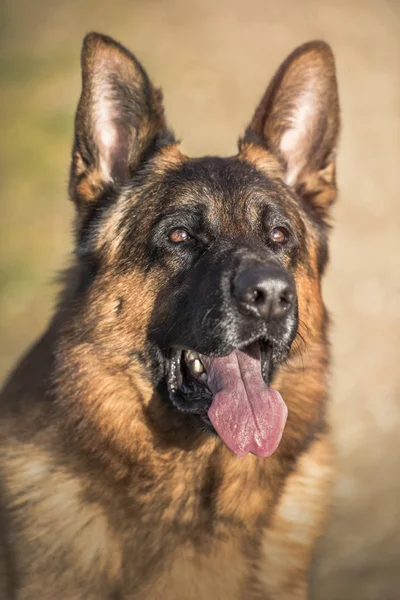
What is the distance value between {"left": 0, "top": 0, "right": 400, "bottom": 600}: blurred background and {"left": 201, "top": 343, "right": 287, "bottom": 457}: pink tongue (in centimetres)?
132

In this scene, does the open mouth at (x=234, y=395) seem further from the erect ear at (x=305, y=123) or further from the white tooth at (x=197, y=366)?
the erect ear at (x=305, y=123)

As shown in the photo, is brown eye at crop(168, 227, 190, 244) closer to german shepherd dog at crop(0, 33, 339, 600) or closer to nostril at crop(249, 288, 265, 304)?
german shepherd dog at crop(0, 33, 339, 600)

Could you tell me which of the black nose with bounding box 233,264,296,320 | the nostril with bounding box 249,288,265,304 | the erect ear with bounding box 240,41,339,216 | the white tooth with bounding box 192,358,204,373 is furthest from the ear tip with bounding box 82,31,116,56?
the white tooth with bounding box 192,358,204,373

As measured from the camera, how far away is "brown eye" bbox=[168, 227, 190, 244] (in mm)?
4148

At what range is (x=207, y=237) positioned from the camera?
13.5 ft

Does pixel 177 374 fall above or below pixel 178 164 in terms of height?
below

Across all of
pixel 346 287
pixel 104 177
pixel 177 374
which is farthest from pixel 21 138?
pixel 177 374

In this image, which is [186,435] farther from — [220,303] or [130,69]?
[130,69]

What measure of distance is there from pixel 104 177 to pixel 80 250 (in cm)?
46

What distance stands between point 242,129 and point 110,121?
7751 mm

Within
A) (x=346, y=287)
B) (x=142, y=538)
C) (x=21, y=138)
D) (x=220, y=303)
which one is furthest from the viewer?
(x=21, y=138)

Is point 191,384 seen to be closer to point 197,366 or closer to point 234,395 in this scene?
point 197,366

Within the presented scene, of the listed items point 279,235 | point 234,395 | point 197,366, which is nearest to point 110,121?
point 279,235

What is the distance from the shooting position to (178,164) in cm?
460
